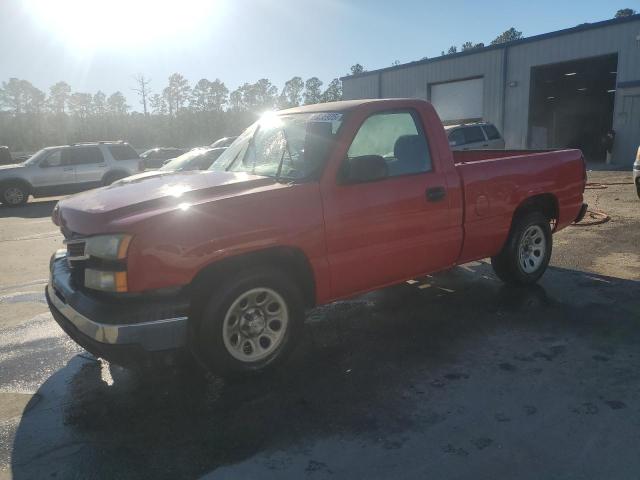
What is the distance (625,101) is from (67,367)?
23.0 m

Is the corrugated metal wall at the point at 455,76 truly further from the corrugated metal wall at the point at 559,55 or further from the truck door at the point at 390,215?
the truck door at the point at 390,215

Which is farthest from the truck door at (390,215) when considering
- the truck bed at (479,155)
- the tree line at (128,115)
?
the tree line at (128,115)

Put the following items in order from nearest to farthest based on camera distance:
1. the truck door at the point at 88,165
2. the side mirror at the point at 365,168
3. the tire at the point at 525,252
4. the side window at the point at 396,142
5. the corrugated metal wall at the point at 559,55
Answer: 1. the side mirror at the point at 365,168
2. the side window at the point at 396,142
3. the tire at the point at 525,252
4. the truck door at the point at 88,165
5. the corrugated metal wall at the point at 559,55

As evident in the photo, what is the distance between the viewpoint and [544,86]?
26.2m

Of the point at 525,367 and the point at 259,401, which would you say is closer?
the point at 259,401

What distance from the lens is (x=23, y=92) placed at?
86062mm

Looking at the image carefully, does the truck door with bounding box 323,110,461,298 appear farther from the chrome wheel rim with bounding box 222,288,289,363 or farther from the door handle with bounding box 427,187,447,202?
the chrome wheel rim with bounding box 222,288,289,363

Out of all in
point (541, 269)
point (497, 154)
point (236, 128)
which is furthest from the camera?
point (236, 128)

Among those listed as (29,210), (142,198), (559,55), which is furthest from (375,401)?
(559,55)

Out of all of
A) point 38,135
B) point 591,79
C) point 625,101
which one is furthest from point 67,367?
point 38,135

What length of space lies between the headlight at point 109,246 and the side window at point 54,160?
14.5m

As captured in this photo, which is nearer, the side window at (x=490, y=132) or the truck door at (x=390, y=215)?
the truck door at (x=390, y=215)

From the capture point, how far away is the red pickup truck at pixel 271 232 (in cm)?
312

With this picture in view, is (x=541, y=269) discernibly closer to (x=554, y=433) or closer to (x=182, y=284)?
(x=554, y=433)
